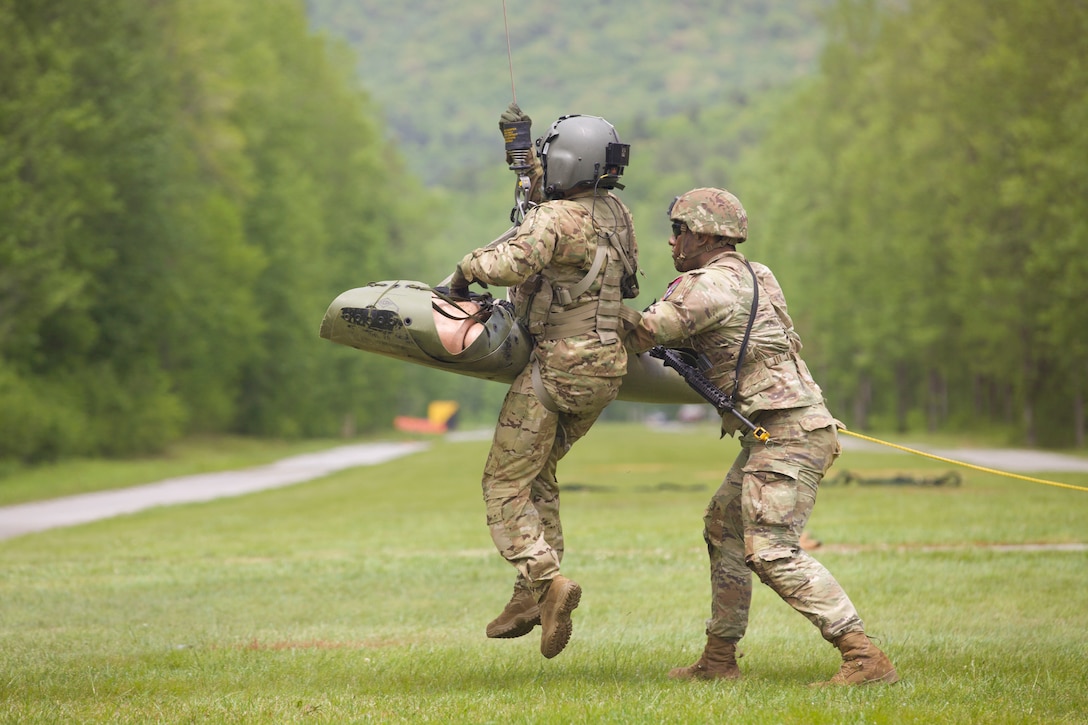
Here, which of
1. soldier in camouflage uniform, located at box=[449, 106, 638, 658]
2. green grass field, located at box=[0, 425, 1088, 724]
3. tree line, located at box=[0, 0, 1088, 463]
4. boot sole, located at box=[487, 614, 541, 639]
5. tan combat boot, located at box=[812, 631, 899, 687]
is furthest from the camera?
tree line, located at box=[0, 0, 1088, 463]

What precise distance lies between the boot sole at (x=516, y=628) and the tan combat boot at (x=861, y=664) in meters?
1.49

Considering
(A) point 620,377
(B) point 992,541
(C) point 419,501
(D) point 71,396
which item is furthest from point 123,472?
(A) point 620,377

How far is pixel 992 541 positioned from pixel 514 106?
10031 millimetres

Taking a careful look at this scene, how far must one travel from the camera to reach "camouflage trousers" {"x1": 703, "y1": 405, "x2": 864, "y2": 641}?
638 cm

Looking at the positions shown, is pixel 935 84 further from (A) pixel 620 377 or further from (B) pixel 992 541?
(A) pixel 620 377

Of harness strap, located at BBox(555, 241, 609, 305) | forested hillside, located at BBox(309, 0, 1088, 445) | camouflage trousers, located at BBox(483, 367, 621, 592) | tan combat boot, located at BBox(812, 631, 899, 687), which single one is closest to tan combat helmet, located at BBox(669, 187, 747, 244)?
harness strap, located at BBox(555, 241, 609, 305)

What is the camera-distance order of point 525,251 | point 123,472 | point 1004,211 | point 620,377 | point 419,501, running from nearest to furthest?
point 525,251 → point 620,377 → point 419,501 → point 123,472 → point 1004,211

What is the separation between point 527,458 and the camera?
268 inches

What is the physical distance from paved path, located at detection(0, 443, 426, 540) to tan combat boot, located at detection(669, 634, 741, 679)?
13826 mm

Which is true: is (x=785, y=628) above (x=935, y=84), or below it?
below

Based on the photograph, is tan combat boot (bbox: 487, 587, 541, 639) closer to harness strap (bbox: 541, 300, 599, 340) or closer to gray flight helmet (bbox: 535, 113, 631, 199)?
harness strap (bbox: 541, 300, 599, 340)

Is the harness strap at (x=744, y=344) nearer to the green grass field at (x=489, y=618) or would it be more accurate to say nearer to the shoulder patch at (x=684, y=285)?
the shoulder patch at (x=684, y=285)

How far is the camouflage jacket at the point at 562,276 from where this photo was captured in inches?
256

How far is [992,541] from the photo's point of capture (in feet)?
49.5
